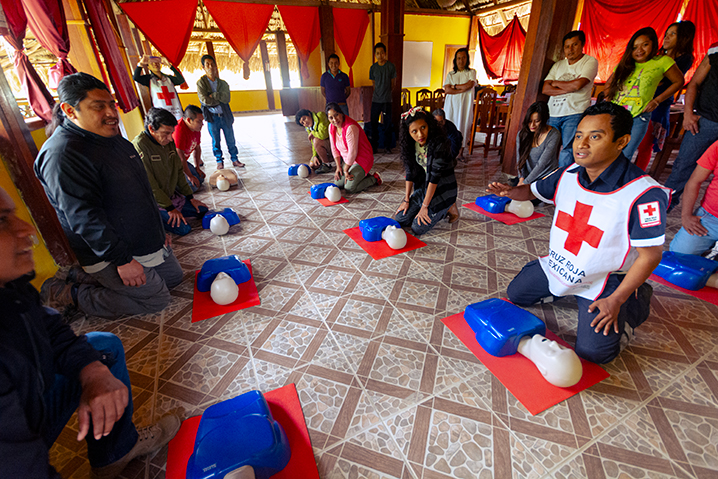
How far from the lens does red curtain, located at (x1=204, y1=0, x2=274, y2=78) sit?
215 inches

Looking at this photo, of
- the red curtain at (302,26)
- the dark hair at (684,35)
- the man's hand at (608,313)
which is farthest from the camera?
the red curtain at (302,26)

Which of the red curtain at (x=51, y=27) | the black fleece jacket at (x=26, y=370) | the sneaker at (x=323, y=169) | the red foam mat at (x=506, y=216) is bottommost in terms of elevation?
the red foam mat at (x=506, y=216)

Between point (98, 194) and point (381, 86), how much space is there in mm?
4341

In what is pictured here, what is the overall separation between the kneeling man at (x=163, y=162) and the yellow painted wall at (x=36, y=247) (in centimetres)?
65

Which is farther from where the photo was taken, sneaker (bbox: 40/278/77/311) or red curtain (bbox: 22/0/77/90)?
red curtain (bbox: 22/0/77/90)

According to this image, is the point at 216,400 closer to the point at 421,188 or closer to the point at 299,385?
the point at 299,385

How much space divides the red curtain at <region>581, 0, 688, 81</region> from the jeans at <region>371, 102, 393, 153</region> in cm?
455

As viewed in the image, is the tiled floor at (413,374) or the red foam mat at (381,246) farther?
the red foam mat at (381,246)

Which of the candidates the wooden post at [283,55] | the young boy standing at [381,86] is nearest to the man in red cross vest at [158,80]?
the young boy standing at [381,86]

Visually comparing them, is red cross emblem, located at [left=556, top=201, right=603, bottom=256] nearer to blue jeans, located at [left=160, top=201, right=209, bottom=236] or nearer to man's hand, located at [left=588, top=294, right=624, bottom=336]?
man's hand, located at [left=588, top=294, right=624, bottom=336]

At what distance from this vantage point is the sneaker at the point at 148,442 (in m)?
0.95

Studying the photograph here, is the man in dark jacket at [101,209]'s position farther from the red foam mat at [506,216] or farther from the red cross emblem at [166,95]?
the red cross emblem at [166,95]

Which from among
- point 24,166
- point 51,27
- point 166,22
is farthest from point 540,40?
point 166,22

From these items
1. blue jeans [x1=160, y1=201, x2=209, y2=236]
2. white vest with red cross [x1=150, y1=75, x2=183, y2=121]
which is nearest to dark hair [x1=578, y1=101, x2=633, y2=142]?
blue jeans [x1=160, y1=201, x2=209, y2=236]
